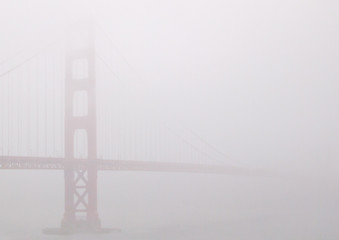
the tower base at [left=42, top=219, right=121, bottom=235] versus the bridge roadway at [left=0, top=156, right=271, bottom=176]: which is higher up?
the bridge roadway at [left=0, top=156, right=271, bottom=176]

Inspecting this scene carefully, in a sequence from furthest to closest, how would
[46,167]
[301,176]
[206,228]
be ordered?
1. [301,176]
2. [206,228]
3. [46,167]

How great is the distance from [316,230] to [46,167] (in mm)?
12249

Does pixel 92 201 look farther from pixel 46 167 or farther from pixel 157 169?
pixel 157 169

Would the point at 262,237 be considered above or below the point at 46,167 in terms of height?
below

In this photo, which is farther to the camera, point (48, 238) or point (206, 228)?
point (206, 228)

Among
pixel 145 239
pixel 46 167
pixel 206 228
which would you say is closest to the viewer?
pixel 145 239

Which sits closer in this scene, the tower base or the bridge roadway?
the bridge roadway

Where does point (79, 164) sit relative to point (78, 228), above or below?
above

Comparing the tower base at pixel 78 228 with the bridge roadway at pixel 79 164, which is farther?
the tower base at pixel 78 228

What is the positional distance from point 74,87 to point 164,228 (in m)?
8.14

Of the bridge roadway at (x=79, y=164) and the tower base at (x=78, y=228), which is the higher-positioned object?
the bridge roadway at (x=79, y=164)

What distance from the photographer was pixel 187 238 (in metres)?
23.7

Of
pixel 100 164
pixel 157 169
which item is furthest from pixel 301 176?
pixel 100 164

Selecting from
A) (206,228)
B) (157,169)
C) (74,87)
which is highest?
(74,87)
